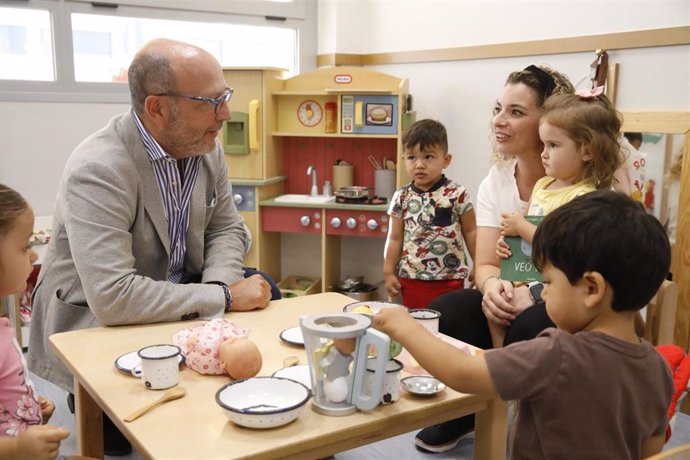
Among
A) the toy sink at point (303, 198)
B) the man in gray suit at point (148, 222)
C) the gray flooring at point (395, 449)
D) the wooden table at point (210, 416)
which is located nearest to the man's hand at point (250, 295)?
the man in gray suit at point (148, 222)

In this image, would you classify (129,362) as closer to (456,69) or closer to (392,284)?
(392,284)

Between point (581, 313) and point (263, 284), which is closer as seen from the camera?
point (581, 313)

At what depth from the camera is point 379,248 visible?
3977 millimetres

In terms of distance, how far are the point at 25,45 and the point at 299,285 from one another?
2.02 m

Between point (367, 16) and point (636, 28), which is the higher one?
point (367, 16)

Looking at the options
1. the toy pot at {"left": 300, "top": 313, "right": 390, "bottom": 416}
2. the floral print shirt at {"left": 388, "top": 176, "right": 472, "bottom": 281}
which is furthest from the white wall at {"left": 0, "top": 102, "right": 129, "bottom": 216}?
the toy pot at {"left": 300, "top": 313, "right": 390, "bottom": 416}

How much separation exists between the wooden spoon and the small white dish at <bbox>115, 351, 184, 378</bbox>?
0.24ft

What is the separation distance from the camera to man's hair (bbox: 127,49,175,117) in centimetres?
180

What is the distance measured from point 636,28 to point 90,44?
2.78 meters

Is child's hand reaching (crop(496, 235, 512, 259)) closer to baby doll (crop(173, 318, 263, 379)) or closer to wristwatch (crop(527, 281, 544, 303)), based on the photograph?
wristwatch (crop(527, 281, 544, 303))

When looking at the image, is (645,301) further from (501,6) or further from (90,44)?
(90,44)

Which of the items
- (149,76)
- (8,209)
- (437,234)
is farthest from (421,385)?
(437,234)

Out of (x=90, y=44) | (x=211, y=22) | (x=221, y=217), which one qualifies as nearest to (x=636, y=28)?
(x=221, y=217)

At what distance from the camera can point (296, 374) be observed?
1233 millimetres
